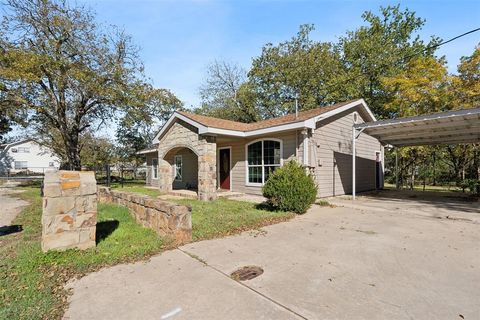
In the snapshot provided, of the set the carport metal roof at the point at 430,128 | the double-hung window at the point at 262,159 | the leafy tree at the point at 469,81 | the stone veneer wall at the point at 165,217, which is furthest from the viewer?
the leafy tree at the point at 469,81

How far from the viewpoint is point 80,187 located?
430 cm

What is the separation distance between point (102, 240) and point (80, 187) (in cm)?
125

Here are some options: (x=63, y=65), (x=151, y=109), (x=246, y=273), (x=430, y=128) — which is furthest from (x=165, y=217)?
(x=151, y=109)

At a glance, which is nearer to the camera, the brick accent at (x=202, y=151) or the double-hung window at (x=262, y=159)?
the brick accent at (x=202, y=151)

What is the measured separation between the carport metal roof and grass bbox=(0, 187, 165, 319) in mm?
8326

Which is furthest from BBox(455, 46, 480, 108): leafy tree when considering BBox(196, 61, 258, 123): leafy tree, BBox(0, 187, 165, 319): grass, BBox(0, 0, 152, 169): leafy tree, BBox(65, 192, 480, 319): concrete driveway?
BBox(0, 0, 152, 169): leafy tree

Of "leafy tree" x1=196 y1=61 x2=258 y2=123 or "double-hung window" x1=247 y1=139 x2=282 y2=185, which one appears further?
"leafy tree" x1=196 y1=61 x2=258 y2=123

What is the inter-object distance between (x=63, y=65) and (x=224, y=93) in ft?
52.1

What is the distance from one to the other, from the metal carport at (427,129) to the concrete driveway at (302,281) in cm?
402

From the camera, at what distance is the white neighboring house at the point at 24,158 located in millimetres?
37531

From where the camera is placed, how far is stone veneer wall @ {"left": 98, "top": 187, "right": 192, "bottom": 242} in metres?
4.82

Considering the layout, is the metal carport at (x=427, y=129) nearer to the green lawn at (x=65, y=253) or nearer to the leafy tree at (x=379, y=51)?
the green lawn at (x=65, y=253)

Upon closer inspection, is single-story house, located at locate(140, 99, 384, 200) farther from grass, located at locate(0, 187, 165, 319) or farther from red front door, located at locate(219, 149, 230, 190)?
grass, located at locate(0, 187, 165, 319)

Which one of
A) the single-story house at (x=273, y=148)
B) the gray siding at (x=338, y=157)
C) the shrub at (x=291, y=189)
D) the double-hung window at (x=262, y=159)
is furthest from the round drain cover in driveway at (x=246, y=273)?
the double-hung window at (x=262, y=159)
